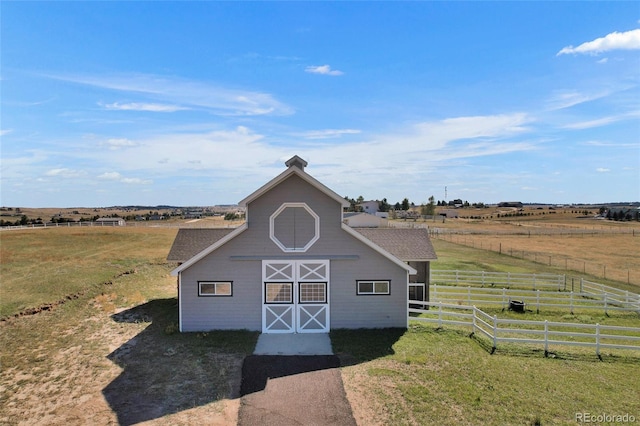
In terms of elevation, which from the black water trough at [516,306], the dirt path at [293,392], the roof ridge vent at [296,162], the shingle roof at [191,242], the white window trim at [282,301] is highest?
the roof ridge vent at [296,162]

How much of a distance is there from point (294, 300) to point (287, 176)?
529 cm

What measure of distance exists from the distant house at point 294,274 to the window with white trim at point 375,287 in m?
0.04

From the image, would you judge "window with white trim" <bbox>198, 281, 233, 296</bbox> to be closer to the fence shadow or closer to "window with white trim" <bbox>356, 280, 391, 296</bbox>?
the fence shadow

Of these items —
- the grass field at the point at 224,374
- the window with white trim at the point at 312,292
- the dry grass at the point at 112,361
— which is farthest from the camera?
the window with white trim at the point at 312,292

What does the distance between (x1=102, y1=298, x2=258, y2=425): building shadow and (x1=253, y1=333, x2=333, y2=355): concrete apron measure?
469 millimetres

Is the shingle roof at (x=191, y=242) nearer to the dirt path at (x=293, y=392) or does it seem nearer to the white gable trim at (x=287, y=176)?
the white gable trim at (x=287, y=176)

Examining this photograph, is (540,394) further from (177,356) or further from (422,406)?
(177,356)

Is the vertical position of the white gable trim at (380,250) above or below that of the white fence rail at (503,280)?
above

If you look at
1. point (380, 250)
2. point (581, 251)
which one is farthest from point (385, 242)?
point (581, 251)

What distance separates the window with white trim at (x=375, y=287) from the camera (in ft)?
53.7

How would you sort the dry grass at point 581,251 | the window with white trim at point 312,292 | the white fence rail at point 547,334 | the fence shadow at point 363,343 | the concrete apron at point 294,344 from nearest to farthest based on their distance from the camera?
the fence shadow at point 363,343, the white fence rail at point 547,334, the concrete apron at point 294,344, the window with white trim at point 312,292, the dry grass at point 581,251

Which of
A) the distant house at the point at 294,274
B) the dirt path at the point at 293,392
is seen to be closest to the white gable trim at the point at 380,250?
the distant house at the point at 294,274

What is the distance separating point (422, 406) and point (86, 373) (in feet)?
34.7

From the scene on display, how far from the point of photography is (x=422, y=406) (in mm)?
10078
